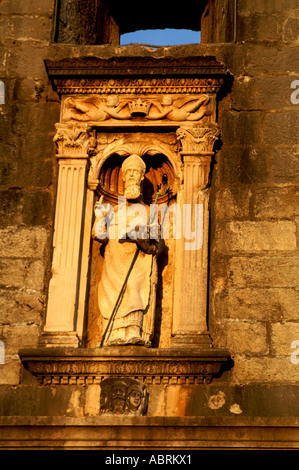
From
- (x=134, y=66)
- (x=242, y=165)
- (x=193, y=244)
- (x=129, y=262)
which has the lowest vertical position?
(x=129, y=262)

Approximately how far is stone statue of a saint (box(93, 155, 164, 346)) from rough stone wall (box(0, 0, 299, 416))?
466 mm

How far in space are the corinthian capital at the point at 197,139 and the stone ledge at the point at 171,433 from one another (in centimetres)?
243

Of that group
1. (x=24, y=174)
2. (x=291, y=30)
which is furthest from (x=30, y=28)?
(x=291, y=30)

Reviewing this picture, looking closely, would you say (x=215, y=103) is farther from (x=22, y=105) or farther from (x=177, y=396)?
(x=177, y=396)

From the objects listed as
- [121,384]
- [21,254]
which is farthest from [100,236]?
[121,384]

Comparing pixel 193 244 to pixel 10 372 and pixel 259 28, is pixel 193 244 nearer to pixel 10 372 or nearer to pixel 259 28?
pixel 10 372

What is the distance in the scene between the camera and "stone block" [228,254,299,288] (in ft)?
30.1

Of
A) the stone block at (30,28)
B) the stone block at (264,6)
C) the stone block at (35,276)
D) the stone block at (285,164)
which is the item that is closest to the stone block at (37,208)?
the stone block at (35,276)

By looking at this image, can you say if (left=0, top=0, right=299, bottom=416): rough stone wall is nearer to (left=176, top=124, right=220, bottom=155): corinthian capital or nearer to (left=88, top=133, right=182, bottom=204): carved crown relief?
(left=176, top=124, right=220, bottom=155): corinthian capital

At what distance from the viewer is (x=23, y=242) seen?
31.0 ft

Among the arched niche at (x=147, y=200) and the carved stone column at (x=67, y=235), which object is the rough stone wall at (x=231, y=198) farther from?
the arched niche at (x=147, y=200)

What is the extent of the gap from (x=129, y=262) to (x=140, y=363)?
0.97 m

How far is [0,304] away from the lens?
925cm

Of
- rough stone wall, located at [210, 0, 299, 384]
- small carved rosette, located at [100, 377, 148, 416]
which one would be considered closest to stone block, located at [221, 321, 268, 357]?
rough stone wall, located at [210, 0, 299, 384]
